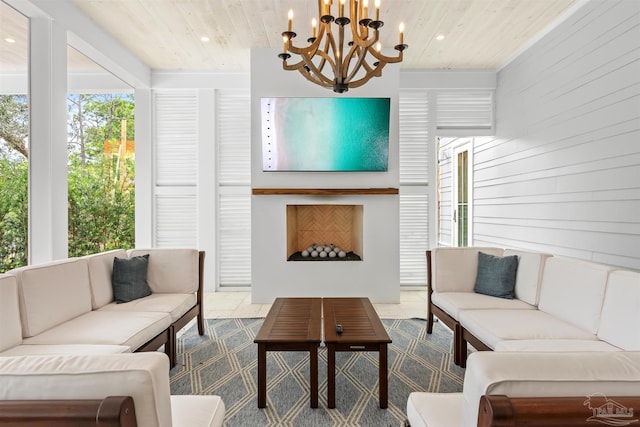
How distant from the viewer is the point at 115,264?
9.23 ft

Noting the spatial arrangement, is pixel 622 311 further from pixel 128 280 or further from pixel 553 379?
pixel 128 280

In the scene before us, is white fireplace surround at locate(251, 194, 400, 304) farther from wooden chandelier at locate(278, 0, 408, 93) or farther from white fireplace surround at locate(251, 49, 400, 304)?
wooden chandelier at locate(278, 0, 408, 93)

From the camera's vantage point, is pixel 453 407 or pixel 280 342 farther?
pixel 280 342

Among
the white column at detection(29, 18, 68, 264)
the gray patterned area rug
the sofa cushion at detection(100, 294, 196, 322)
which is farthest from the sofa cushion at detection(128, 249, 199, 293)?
the white column at detection(29, 18, 68, 264)

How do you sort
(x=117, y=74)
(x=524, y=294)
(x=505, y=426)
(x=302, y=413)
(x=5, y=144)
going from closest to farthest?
1. (x=505, y=426)
2. (x=302, y=413)
3. (x=524, y=294)
4. (x=5, y=144)
5. (x=117, y=74)

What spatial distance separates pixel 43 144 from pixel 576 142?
4.64 m

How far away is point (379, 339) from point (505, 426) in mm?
1376

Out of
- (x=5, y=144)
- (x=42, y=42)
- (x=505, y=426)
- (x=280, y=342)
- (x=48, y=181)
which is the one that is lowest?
(x=280, y=342)

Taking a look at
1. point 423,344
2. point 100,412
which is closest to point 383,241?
point 423,344

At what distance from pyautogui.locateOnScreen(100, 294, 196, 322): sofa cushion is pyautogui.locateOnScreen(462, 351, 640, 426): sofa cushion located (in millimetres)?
2310

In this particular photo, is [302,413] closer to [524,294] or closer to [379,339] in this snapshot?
[379,339]

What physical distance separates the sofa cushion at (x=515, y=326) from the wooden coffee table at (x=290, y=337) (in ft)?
3.45

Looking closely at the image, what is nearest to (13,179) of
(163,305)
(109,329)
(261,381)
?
(163,305)

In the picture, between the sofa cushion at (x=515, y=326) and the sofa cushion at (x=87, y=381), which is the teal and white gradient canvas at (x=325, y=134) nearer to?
the sofa cushion at (x=515, y=326)
